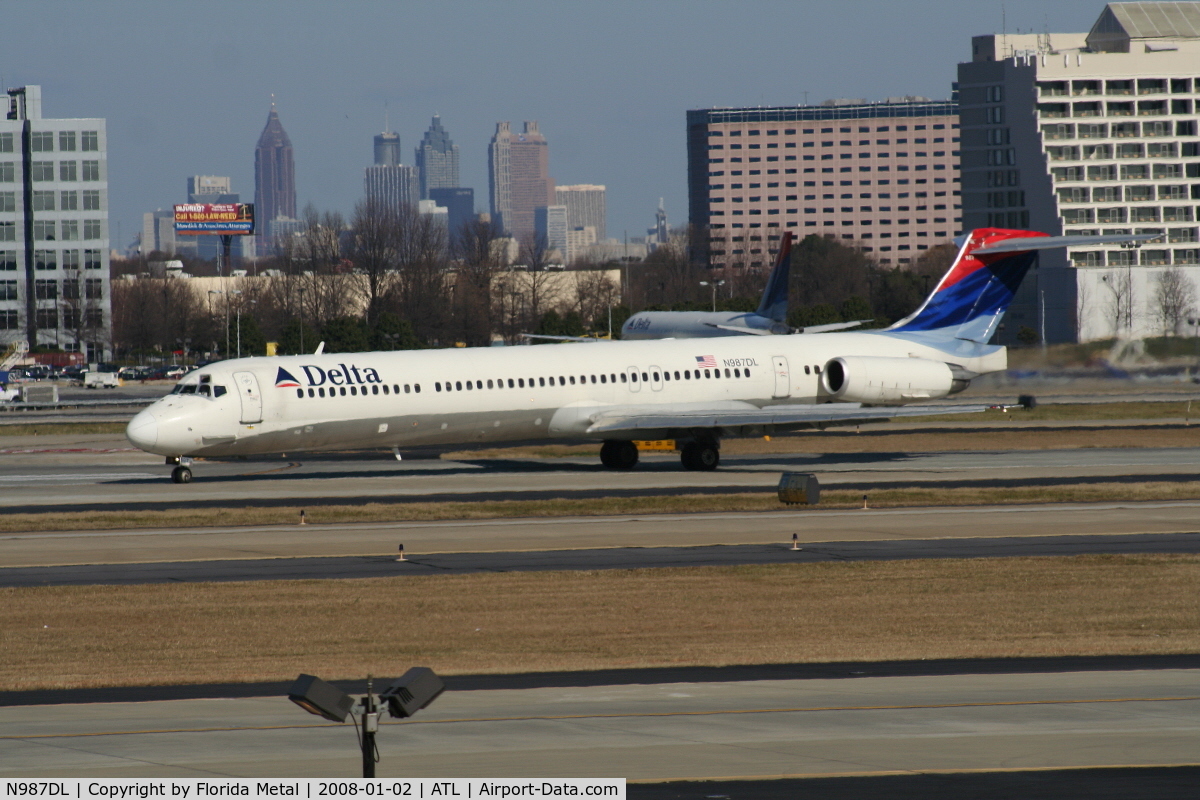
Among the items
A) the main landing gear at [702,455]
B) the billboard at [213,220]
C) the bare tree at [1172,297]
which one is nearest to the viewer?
the main landing gear at [702,455]

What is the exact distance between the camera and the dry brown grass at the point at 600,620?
63.4 ft

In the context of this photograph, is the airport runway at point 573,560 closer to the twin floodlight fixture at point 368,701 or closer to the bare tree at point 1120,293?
the twin floodlight fixture at point 368,701

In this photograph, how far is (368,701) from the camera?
10.0 m

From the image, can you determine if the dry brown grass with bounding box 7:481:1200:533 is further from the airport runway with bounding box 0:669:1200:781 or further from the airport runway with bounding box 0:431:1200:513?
the airport runway with bounding box 0:669:1200:781

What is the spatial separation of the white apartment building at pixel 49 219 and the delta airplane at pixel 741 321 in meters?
79.1

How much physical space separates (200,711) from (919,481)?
91.6 ft

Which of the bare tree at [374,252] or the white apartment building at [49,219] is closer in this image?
the bare tree at [374,252]

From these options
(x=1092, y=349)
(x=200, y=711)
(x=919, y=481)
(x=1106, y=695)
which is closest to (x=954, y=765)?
(x=1106, y=695)

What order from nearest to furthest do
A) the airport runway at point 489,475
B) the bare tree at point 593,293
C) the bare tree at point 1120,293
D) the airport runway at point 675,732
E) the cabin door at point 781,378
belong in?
1. the airport runway at point 675,732
2. the airport runway at point 489,475
3. the cabin door at point 781,378
4. the bare tree at point 1120,293
5. the bare tree at point 593,293

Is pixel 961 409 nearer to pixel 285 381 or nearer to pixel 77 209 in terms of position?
pixel 285 381

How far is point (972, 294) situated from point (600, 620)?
102ft

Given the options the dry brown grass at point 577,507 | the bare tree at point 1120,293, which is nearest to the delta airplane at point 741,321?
the dry brown grass at point 577,507
